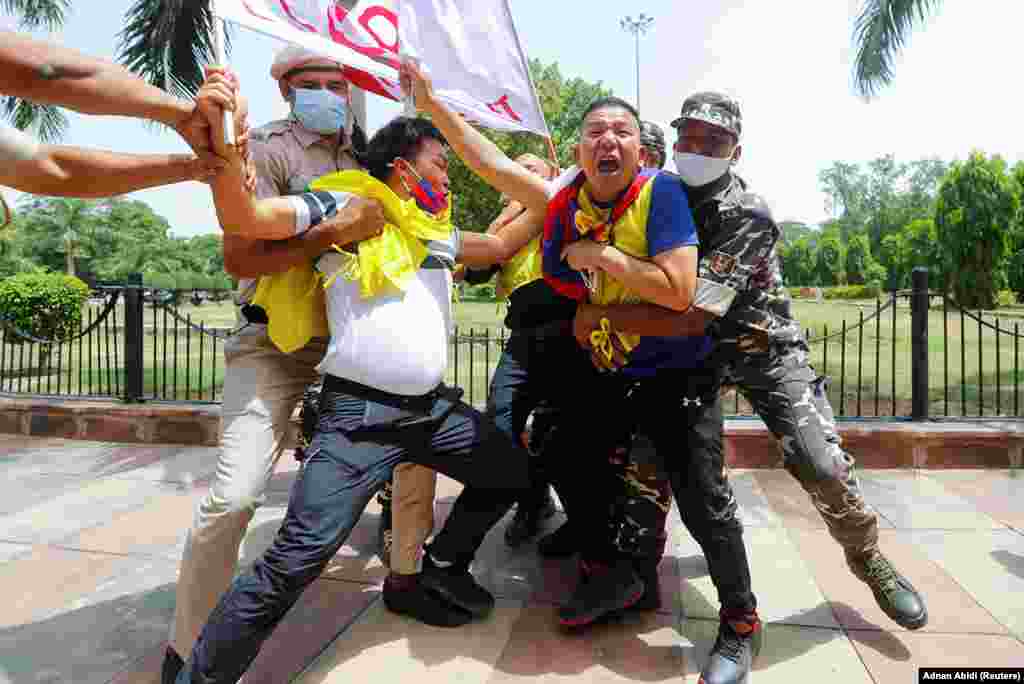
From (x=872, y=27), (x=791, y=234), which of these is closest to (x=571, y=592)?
(x=872, y=27)

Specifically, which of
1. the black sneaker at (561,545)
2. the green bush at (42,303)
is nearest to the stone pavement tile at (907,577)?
the black sneaker at (561,545)

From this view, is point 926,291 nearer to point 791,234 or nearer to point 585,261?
point 585,261

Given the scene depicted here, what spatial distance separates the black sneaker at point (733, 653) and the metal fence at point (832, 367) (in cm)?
95

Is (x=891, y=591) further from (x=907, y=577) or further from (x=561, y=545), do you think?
(x=561, y=545)

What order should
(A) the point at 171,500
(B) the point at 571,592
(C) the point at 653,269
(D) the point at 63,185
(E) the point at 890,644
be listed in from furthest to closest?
(A) the point at 171,500 < (B) the point at 571,592 < (E) the point at 890,644 < (C) the point at 653,269 < (D) the point at 63,185

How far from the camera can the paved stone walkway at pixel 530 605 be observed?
2.66m

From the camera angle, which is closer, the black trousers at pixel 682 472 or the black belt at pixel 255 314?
the black trousers at pixel 682 472

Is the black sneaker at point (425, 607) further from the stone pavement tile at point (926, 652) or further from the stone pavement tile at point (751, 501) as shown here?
the stone pavement tile at point (751, 501)

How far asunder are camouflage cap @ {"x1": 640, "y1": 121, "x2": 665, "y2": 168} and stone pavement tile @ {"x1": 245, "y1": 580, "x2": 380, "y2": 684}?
236 centimetres

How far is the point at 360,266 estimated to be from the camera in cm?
248

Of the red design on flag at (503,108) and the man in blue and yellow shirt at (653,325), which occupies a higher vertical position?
the red design on flag at (503,108)

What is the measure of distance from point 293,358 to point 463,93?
1611 millimetres

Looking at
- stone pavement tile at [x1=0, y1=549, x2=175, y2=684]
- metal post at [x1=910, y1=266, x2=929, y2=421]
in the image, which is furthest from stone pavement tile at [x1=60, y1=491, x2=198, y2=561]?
metal post at [x1=910, y1=266, x2=929, y2=421]

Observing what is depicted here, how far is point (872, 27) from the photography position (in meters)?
8.43
